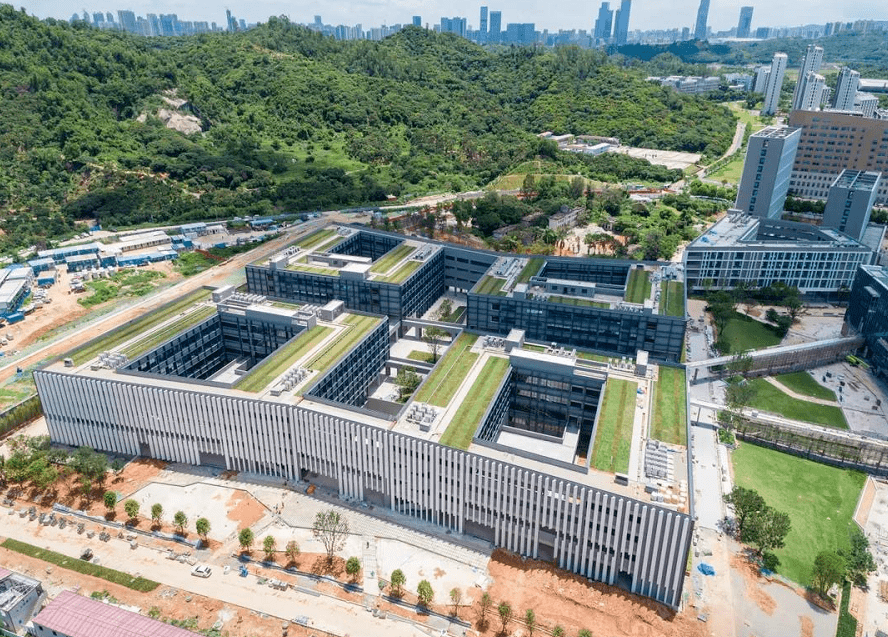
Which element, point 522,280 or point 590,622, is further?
point 522,280

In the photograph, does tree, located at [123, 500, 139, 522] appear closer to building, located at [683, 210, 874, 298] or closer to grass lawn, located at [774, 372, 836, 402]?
grass lawn, located at [774, 372, 836, 402]

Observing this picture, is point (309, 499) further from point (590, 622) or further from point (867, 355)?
point (867, 355)

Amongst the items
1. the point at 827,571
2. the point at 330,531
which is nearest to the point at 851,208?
the point at 827,571

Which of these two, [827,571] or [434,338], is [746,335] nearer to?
[434,338]

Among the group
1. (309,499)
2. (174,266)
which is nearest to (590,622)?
(309,499)

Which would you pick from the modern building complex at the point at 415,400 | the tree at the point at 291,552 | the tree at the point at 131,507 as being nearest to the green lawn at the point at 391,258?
the modern building complex at the point at 415,400

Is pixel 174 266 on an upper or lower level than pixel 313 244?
lower

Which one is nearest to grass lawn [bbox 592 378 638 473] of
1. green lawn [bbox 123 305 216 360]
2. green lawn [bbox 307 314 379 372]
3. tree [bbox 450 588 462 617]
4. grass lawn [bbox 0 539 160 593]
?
tree [bbox 450 588 462 617]
